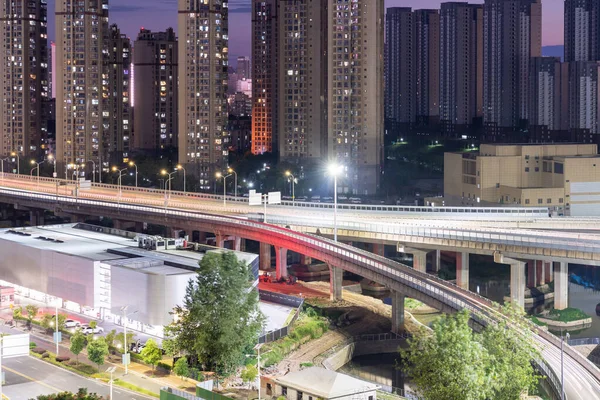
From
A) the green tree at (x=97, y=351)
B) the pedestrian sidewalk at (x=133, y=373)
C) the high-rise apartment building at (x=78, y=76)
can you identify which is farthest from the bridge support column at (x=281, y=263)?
the high-rise apartment building at (x=78, y=76)

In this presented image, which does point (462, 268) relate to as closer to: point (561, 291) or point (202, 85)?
point (561, 291)

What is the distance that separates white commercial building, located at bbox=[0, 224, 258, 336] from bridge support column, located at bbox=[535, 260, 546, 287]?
30.4 metres

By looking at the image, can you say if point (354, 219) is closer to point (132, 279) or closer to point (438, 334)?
point (132, 279)

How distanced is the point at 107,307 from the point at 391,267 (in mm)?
17348

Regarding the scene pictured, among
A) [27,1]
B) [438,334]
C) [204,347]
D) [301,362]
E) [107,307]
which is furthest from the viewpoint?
[27,1]

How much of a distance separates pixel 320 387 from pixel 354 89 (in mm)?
105307

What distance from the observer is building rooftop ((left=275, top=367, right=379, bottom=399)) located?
1923 inches

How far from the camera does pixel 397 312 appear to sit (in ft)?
240

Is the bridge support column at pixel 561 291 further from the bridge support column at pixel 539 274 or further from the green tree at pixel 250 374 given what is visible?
the green tree at pixel 250 374

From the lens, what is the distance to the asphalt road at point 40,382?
50781 millimetres

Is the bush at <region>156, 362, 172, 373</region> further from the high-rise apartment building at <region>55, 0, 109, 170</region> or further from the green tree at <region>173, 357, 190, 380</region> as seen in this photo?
the high-rise apartment building at <region>55, 0, 109, 170</region>

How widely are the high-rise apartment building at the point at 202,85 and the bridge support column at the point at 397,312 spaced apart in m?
87.2

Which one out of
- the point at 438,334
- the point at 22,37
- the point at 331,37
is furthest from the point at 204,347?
the point at 22,37

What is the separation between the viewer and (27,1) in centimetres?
18350
